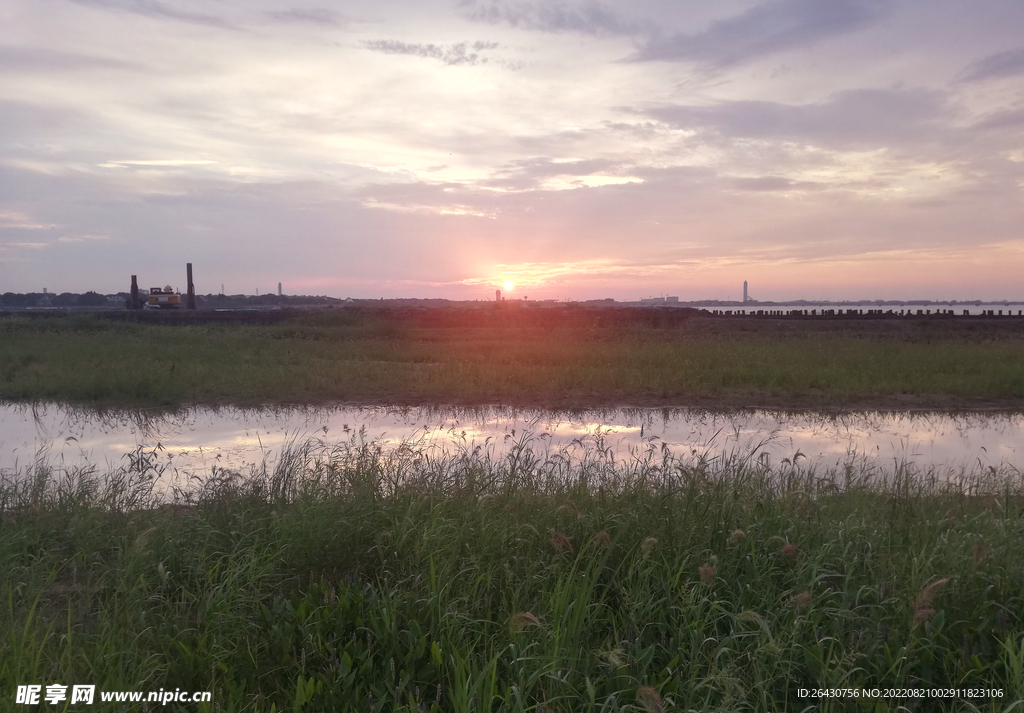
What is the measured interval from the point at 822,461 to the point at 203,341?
23.2m

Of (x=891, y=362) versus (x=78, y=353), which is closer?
(x=891, y=362)

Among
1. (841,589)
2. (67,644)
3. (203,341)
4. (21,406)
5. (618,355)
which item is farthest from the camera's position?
(203,341)

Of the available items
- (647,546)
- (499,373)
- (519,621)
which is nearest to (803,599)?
(647,546)

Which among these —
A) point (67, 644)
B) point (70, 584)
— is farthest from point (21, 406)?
point (67, 644)

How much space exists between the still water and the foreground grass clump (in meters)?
3.37

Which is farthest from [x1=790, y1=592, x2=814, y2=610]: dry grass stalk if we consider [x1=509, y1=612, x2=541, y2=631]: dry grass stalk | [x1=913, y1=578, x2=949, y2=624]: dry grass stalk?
[x1=509, y1=612, x2=541, y2=631]: dry grass stalk

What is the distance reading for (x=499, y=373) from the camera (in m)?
16.4

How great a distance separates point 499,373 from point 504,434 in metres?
5.77

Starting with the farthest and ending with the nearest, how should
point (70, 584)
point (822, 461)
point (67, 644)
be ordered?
point (822, 461), point (70, 584), point (67, 644)

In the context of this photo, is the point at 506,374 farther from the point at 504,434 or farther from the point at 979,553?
the point at 979,553

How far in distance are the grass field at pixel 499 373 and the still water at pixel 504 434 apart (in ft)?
3.41

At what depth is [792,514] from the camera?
505cm

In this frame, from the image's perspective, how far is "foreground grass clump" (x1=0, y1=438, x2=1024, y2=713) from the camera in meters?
3.06

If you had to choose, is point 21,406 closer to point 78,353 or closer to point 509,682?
point 78,353
